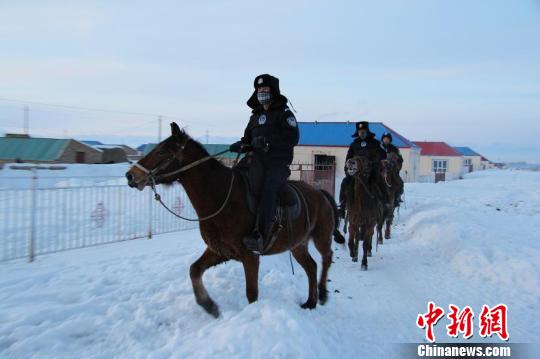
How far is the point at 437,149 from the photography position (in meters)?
67.8

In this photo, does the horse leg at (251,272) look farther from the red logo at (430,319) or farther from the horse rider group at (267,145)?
the red logo at (430,319)

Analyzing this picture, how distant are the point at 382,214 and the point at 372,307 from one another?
4.08 meters

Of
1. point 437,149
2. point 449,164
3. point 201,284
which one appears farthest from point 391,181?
point 437,149

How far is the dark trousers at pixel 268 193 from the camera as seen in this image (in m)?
4.95

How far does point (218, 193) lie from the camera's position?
485 cm

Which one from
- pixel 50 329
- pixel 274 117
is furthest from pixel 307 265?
pixel 50 329

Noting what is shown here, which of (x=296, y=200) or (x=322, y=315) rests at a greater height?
(x=296, y=200)

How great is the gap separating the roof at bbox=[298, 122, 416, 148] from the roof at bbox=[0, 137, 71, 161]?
22.6 m

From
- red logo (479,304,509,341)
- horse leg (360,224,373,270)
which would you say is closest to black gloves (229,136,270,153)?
red logo (479,304,509,341)

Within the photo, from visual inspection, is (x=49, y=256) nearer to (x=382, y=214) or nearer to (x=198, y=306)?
(x=198, y=306)

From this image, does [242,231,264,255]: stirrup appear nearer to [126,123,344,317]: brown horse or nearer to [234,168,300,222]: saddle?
[126,123,344,317]: brown horse

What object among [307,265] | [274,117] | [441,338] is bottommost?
[441,338]

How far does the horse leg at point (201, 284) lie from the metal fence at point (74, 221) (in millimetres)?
1786

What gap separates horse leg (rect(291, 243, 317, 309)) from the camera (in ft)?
18.9
